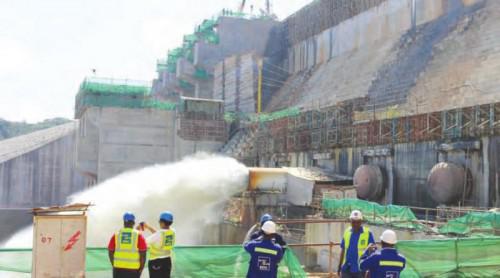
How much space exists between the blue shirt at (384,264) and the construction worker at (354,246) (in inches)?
42.4

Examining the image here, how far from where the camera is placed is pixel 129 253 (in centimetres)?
845

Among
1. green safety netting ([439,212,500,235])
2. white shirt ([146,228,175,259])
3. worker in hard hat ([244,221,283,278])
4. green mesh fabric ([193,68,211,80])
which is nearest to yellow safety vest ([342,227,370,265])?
worker in hard hat ([244,221,283,278])

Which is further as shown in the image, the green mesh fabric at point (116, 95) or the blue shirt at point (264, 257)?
the green mesh fabric at point (116, 95)

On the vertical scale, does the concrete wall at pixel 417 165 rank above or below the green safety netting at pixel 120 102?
below

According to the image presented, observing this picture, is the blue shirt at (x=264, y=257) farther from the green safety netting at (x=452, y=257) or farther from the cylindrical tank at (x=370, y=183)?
the cylindrical tank at (x=370, y=183)

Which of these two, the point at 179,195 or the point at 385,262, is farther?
the point at 179,195

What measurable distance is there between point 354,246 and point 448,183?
647 inches

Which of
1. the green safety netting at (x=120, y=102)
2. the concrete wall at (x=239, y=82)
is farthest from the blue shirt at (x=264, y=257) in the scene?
the concrete wall at (x=239, y=82)

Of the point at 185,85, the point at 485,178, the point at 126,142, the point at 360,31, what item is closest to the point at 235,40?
the point at 185,85

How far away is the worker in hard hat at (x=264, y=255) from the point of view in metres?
8.12

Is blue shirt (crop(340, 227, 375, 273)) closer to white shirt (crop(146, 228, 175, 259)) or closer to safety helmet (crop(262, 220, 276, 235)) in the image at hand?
safety helmet (crop(262, 220, 276, 235))

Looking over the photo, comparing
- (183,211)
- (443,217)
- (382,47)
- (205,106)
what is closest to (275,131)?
(205,106)

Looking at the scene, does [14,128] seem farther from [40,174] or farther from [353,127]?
[353,127]

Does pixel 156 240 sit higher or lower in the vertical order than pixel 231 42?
lower
